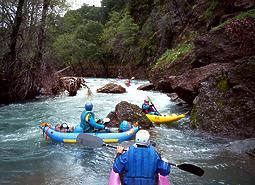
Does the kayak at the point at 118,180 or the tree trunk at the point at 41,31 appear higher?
the tree trunk at the point at 41,31

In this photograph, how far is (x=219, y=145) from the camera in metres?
7.00

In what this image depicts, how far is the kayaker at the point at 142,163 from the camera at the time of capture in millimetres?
3623

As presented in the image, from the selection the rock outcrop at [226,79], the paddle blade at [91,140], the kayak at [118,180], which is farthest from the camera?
the rock outcrop at [226,79]

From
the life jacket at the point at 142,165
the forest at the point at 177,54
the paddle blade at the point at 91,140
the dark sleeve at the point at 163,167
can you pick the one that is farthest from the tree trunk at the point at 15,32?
the dark sleeve at the point at 163,167

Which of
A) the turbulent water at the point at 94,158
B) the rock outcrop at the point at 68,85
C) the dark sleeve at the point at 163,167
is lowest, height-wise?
the turbulent water at the point at 94,158

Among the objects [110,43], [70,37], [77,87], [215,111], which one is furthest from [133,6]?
[215,111]

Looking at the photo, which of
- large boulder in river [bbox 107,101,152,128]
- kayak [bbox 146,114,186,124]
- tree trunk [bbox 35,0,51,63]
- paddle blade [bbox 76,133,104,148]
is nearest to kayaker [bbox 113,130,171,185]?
paddle blade [bbox 76,133,104,148]

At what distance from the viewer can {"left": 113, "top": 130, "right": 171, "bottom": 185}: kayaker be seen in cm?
362

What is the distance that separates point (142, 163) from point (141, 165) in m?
0.03

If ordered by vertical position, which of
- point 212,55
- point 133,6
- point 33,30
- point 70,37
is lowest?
point 212,55

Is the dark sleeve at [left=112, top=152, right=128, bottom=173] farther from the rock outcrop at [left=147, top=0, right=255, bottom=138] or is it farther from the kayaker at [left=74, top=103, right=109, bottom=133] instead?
the rock outcrop at [left=147, top=0, right=255, bottom=138]

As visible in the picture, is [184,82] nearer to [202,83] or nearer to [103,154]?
[202,83]

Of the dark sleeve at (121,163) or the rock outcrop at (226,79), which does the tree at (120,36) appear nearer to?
the rock outcrop at (226,79)

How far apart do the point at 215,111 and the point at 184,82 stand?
2096 millimetres
